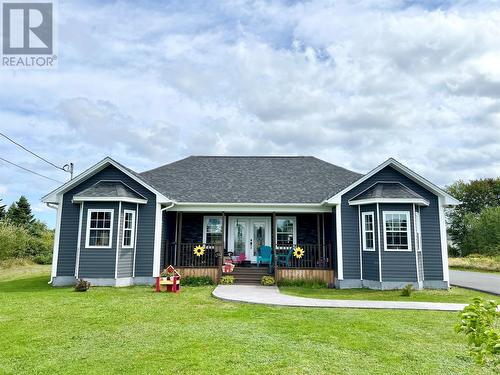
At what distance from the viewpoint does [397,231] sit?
44.2 feet

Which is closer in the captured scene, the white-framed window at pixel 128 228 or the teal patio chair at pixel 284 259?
the white-framed window at pixel 128 228

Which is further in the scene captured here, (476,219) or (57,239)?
(476,219)

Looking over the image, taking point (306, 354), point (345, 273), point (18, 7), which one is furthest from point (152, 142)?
point (306, 354)

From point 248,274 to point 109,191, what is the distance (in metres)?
6.95

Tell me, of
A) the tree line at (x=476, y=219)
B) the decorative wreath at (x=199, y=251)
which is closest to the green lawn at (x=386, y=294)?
the decorative wreath at (x=199, y=251)

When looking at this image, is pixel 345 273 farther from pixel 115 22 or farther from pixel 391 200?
pixel 115 22

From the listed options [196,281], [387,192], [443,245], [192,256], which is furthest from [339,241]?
[192,256]

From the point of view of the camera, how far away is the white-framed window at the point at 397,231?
43.9 ft

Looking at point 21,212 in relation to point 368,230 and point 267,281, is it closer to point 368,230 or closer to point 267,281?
point 267,281

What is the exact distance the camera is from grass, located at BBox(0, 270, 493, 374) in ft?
17.0

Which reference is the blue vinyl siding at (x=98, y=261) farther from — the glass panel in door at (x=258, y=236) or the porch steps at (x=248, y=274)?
the glass panel in door at (x=258, y=236)

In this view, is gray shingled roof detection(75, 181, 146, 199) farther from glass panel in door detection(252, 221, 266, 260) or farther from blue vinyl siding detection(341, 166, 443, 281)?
blue vinyl siding detection(341, 166, 443, 281)

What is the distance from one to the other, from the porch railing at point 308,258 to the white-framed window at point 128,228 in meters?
6.16

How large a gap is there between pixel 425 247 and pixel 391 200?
106 inches
